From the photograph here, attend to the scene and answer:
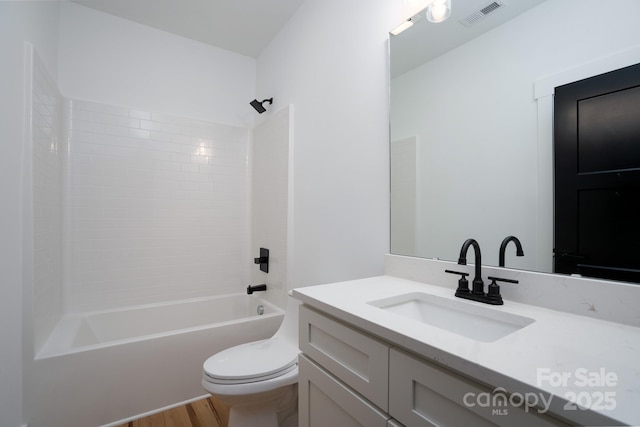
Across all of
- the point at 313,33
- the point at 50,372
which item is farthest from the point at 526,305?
the point at 50,372

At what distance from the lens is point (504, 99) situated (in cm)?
100

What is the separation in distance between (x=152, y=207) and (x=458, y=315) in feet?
7.80

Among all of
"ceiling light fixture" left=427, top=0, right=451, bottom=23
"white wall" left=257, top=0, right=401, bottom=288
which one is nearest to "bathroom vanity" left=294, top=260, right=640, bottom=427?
"white wall" left=257, top=0, right=401, bottom=288

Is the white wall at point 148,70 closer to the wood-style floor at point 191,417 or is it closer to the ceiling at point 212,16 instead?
the ceiling at point 212,16

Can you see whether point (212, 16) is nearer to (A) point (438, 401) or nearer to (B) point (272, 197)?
(B) point (272, 197)

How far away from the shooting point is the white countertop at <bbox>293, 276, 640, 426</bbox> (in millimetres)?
417

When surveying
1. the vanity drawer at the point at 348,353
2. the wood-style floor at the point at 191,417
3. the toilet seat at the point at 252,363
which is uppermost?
the vanity drawer at the point at 348,353

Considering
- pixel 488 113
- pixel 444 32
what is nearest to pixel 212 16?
pixel 444 32

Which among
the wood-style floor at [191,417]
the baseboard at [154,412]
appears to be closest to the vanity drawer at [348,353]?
the wood-style floor at [191,417]

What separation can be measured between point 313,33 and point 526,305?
6.45 ft

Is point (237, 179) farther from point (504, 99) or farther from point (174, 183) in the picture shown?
point (504, 99)

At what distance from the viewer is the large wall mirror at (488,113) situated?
2.74ft

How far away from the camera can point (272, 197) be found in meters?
2.38

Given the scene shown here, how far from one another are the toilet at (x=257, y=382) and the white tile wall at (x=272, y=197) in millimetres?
709
